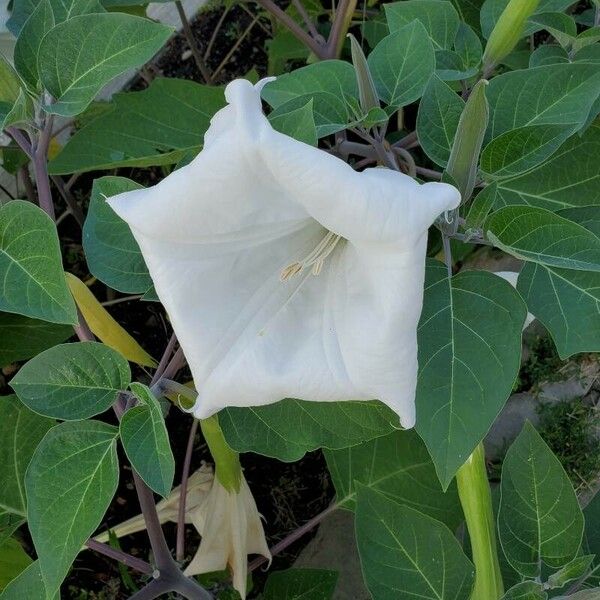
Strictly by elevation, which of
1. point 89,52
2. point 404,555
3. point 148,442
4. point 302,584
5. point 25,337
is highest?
point 89,52

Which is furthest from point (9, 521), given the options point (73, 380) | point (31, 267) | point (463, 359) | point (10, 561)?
point (463, 359)

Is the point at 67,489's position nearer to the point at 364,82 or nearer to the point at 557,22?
the point at 364,82

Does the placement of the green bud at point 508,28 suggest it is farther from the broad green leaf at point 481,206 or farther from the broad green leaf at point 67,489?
the broad green leaf at point 67,489

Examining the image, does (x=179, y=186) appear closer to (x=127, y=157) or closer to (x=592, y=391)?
(x=127, y=157)

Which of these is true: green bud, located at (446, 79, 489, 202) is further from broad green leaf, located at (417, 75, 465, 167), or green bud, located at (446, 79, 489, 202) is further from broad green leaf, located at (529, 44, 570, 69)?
broad green leaf, located at (529, 44, 570, 69)

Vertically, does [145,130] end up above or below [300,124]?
below

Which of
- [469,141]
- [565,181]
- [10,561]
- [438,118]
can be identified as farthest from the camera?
[10,561]
